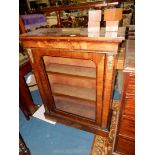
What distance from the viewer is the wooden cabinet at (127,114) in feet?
3.14

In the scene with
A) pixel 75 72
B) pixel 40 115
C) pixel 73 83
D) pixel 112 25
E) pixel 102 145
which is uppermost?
pixel 112 25

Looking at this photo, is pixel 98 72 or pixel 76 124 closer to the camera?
pixel 98 72

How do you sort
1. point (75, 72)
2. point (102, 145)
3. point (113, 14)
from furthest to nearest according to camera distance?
point (102, 145)
point (75, 72)
point (113, 14)

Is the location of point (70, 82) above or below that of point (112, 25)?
below

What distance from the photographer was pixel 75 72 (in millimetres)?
1553

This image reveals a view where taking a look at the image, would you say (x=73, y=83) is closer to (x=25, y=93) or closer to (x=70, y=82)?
(x=70, y=82)

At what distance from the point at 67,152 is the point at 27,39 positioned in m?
1.34

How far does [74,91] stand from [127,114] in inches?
30.9

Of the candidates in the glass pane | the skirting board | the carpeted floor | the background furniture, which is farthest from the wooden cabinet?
the background furniture

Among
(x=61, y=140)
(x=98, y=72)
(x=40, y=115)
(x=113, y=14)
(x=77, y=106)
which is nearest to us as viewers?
(x=113, y=14)

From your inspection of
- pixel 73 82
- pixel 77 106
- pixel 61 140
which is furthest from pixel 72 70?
pixel 61 140

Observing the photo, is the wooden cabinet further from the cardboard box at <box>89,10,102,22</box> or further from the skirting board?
the skirting board
